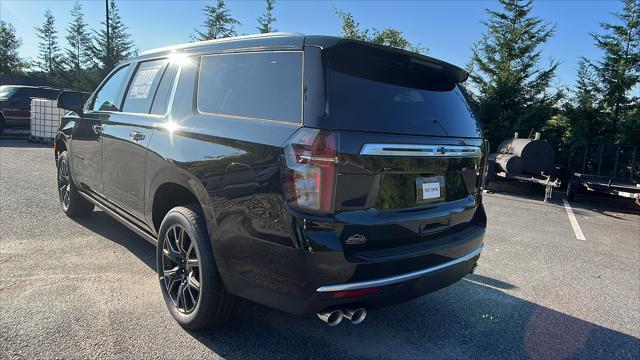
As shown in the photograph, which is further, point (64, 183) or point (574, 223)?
point (574, 223)

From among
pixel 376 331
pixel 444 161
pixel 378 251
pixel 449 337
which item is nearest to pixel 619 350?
pixel 449 337

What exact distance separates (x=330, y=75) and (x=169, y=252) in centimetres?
172

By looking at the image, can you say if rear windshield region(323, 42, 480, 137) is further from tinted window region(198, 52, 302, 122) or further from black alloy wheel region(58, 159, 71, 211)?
black alloy wheel region(58, 159, 71, 211)

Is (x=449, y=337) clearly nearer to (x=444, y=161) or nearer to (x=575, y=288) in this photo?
(x=444, y=161)

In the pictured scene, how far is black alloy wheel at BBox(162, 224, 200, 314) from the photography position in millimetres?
2836

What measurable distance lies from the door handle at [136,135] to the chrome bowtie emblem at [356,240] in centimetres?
202

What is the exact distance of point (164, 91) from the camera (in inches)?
133

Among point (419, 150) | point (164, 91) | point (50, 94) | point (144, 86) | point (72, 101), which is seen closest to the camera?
point (419, 150)

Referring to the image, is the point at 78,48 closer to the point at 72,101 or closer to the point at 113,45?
the point at 113,45

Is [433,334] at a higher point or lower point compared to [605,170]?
lower

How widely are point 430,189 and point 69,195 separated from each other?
4.52 m

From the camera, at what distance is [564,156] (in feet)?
45.2

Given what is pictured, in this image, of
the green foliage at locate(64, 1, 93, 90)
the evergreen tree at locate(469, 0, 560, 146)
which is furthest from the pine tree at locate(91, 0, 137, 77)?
the evergreen tree at locate(469, 0, 560, 146)

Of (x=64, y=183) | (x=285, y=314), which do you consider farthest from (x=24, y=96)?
(x=285, y=314)
